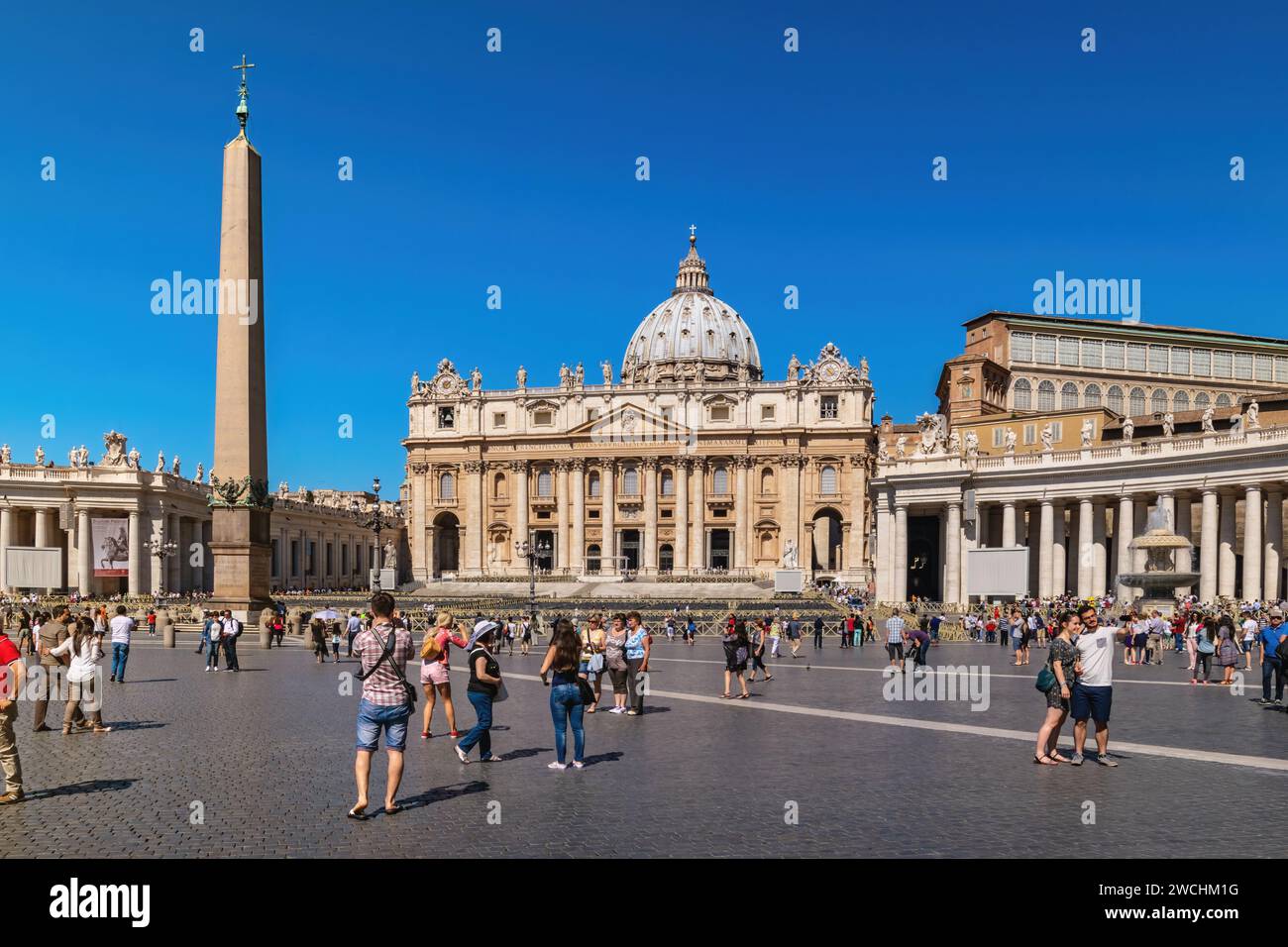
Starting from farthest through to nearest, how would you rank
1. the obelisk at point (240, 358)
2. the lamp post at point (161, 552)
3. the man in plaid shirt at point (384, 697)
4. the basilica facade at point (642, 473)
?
the basilica facade at point (642, 473) → the lamp post at point (161, 552) → the obelisk at point (240, 358) → the man in plaid shirt at point (384, 697)

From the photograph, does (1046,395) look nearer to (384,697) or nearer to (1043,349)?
(1043,349)

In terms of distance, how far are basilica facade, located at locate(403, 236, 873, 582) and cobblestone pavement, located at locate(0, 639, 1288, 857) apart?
219 ft

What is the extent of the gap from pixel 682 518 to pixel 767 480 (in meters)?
7.46

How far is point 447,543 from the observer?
9294 centimetres

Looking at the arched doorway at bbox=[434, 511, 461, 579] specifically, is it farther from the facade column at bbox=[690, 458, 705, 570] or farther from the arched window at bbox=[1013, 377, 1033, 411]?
the arched window at bbox=[1013, 377, 1033, 411]

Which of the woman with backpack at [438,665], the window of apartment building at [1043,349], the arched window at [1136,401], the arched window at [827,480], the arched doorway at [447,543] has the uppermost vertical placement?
the window of apartment building at [1043,349]

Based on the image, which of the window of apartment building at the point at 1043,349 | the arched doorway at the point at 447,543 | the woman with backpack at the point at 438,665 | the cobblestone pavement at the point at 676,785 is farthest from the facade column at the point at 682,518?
the woman with backpack at the point at 438,665

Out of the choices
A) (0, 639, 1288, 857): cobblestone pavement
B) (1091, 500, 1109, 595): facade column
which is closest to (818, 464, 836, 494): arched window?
(1091, 500, 1109, 595): facade column

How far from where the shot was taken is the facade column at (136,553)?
57125 millimetres

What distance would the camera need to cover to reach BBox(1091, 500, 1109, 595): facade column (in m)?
44.2

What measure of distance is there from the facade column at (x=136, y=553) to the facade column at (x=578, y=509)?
34.7 m

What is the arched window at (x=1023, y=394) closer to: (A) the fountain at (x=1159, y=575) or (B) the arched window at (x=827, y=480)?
(B) the arched window at (x=827, y=480)
